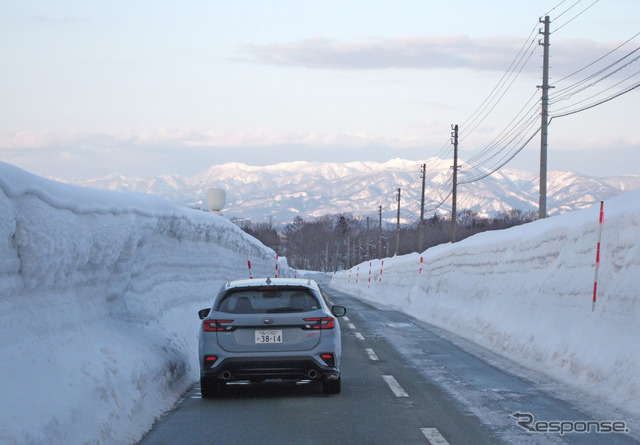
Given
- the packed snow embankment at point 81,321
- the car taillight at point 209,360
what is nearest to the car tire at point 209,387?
the car taillight at point 209,360

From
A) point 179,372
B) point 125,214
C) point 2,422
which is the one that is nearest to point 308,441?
point 2,422

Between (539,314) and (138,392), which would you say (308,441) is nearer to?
(138,392)

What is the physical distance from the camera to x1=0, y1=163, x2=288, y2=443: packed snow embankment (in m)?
6.40

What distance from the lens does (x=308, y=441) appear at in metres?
7.16

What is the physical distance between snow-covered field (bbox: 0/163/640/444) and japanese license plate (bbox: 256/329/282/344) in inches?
52.1

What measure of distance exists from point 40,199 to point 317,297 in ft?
12.4

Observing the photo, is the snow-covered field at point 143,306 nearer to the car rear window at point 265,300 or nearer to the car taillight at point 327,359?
the car rear window at point 265,300

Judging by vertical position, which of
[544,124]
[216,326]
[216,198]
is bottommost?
[216,326]

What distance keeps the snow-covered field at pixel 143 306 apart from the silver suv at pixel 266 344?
79 cm

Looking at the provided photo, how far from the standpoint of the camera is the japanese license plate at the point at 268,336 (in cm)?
940

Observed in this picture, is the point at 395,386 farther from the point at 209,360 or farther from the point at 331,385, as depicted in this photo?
the point at 209,360

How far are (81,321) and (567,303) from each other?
330 inches

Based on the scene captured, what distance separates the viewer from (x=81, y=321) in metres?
→ 8.66

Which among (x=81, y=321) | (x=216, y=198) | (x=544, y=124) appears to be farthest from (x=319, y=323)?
(x=544, y=124)
